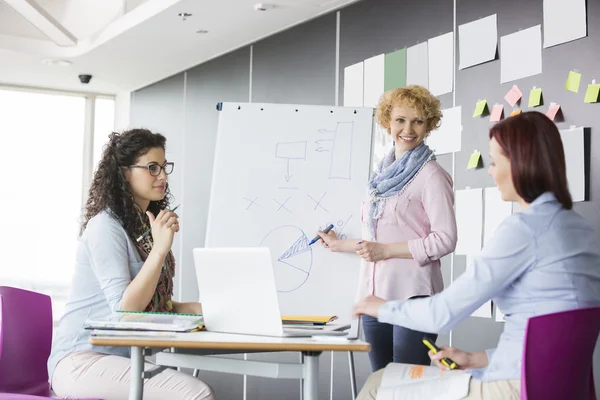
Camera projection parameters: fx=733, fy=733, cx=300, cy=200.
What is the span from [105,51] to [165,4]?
3.95 feet

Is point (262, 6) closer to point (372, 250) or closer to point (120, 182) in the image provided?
point (120, 182)

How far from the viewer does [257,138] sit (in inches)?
120

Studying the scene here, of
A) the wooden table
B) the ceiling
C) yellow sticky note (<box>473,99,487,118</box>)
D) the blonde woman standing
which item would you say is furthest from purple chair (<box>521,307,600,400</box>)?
the ceiling

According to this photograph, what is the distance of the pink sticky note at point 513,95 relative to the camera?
330 centimetres

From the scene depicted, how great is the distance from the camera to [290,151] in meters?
2.99

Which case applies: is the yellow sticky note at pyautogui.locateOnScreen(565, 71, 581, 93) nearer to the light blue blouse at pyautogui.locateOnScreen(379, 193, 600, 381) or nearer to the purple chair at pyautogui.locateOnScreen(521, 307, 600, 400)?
the light blue blouse at pyautogui.locateOnScreen(379, 193, 600, 381)

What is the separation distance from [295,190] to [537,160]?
135 centimetres

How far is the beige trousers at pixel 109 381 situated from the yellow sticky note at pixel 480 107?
2054 millimetres

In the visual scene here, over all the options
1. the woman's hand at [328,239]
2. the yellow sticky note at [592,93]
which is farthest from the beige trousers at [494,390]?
the yellow sticky note at [592,93]

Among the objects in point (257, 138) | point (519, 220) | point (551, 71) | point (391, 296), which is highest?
point (551, 71)

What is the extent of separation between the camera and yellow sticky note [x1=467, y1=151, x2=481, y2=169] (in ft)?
11.5

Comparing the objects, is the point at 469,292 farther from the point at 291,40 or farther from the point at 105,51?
the point at 105,51

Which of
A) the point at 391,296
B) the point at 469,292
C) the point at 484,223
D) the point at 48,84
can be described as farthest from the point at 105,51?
the point at 469,292

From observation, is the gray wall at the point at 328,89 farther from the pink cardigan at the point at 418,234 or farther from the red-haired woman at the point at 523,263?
the red-haired woman at the point at 523,263
